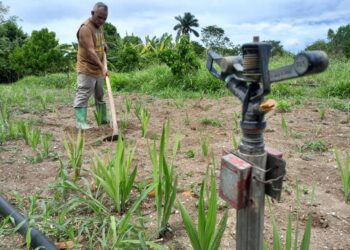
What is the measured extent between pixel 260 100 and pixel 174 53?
6277mm

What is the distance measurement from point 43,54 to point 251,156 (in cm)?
1621

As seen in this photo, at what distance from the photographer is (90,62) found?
4051 millimetres

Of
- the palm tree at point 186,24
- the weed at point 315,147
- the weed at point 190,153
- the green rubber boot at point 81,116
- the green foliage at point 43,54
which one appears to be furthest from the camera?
the palm tree at point 186,24

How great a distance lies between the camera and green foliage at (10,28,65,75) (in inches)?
611

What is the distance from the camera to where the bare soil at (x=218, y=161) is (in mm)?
1788

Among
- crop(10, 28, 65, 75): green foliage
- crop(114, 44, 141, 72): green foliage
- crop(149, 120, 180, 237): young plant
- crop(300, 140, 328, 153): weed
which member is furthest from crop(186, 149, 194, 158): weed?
crop(10, 28, 65, 75): green foliage

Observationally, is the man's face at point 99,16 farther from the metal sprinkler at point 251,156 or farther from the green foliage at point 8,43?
the green foliage at point 8,43

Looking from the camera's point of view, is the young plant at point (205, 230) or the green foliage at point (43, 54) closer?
the young plant at point (205, 230)

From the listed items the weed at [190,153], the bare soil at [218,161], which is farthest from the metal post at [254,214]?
the weed at [190,153]

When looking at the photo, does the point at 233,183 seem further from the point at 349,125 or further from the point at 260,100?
the point at 349,125

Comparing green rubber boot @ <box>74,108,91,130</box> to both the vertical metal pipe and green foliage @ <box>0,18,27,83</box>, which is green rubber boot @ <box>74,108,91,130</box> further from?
green foliage @ <box>0,18,27,83</box>

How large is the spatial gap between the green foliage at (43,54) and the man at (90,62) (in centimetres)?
1213

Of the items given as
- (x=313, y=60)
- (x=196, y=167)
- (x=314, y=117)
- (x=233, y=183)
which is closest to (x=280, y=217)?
(x=196, y=167)

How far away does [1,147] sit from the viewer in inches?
123
